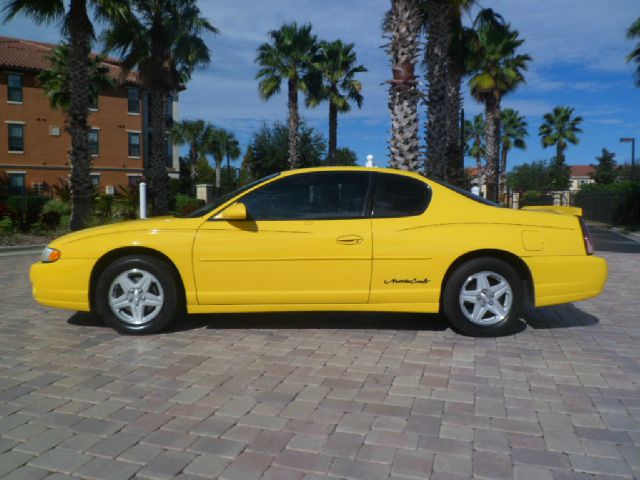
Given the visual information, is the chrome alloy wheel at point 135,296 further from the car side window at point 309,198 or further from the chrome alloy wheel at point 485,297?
the chrome alloy wheel at point 485,297

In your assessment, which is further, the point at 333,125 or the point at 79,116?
the point at 333,125

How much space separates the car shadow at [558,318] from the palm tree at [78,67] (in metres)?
14.6

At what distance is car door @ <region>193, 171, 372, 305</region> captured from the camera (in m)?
4.83

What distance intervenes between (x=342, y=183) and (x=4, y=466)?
3424 mm

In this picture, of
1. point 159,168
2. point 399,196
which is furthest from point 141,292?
point 159,168

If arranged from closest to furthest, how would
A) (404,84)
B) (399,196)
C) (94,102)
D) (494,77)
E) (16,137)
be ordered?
(399,196)
(404,84)
(494,77)
(16,137)
(94,102)

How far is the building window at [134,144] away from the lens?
4241 centimetres

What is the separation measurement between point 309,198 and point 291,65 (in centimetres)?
2972

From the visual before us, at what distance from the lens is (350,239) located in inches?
190

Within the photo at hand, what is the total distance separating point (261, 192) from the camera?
506cm

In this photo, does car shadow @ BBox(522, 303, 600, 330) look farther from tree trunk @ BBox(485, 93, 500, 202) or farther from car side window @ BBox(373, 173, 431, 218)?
tree trunk @ BBox(485, 93, 500, 202)

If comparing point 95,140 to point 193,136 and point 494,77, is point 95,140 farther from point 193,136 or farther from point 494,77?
point 494,77

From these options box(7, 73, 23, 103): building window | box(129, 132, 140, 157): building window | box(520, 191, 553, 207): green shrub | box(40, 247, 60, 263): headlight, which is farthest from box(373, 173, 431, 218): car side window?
box(129, 132, 140, 157): building window

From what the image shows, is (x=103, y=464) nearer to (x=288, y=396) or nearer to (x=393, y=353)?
(x=288, y=396)
